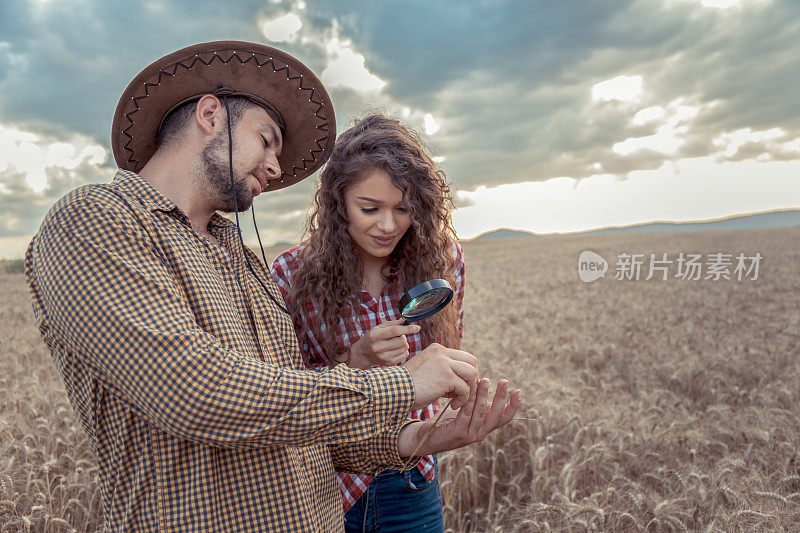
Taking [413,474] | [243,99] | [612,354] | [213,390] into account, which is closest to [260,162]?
[243,99]

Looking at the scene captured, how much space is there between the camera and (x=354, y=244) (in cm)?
286

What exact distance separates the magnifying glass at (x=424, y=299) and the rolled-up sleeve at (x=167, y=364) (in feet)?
1.71

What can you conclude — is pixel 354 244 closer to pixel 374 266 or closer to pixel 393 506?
pixel 374 266

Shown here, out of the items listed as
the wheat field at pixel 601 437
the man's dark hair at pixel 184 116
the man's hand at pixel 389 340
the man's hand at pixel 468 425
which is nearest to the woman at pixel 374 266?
the man's hand at pixel 389 340

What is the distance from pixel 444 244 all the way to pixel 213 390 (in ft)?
5.62

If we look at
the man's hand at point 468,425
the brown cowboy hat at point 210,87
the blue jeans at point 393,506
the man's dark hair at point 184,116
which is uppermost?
the brown cowboy hat at point 210,87

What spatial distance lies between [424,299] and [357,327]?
68cm

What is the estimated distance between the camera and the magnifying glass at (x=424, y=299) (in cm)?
205

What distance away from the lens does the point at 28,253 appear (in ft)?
6.02

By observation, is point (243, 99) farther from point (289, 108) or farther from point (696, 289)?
point (696, 289)

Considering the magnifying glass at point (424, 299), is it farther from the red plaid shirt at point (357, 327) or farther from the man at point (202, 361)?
the red plaid shirt at point (357, 327)

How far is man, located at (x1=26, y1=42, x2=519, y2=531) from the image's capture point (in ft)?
4.65

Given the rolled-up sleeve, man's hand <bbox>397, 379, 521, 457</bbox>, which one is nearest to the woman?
man's hand <bbox>397, 379, 521, 457</bbox>

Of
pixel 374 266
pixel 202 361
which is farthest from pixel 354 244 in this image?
pixel 202 361
